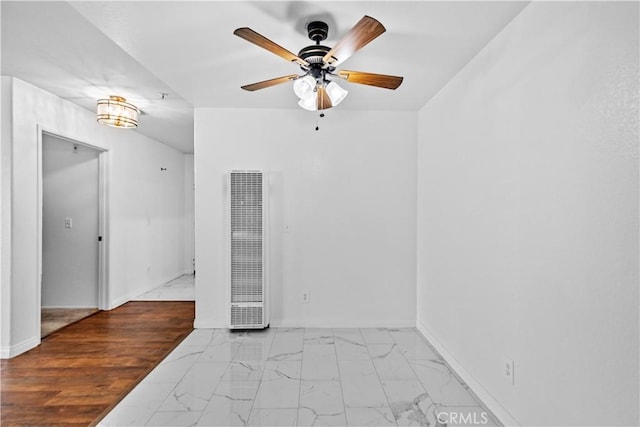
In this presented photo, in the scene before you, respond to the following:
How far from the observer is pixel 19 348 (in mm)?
2857

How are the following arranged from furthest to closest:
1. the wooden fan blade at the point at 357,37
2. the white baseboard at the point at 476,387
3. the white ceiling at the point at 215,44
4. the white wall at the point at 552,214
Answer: the white baseboard at the point at 476,387 < the white ceiling at the point at 215,44 < the wooden fan blade at the point at 357,37 < the white wall at the point at 552,214

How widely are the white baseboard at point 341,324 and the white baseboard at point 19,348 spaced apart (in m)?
2.22

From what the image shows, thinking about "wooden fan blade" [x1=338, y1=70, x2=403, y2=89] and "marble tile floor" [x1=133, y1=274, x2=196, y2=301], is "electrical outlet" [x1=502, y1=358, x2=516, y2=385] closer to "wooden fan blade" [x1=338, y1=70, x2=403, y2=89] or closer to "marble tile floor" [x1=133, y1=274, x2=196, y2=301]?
"wooden fan blade" [x1=338, y1=70, x2=403, y2=89]

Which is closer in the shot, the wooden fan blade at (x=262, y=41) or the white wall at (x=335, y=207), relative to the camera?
the wooden fan blade at (x=262, y=41)

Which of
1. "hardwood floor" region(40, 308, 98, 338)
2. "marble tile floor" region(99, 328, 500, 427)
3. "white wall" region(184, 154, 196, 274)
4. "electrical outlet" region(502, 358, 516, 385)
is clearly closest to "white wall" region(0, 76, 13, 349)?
"hardwood floor" region(40, 308, 98, 338)

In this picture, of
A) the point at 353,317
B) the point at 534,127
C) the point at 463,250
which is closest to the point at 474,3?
the point at 534,127

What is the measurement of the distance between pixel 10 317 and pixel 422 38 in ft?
13.1

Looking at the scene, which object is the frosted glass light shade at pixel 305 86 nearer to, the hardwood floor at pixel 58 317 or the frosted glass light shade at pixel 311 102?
the frosted glass light shade at pixel 311 102

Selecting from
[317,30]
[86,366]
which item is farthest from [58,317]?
[317,30]

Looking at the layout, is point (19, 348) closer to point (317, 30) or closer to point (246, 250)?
point (246, 250)

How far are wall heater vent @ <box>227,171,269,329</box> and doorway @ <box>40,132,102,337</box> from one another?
2.11m

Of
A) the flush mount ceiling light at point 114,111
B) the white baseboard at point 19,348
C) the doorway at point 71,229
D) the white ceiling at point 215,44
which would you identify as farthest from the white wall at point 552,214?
the doorway at point 71,229

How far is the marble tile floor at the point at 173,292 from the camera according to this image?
4672mm

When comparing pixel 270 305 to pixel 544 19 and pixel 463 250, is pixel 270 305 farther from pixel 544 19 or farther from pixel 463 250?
pixel 544 19
